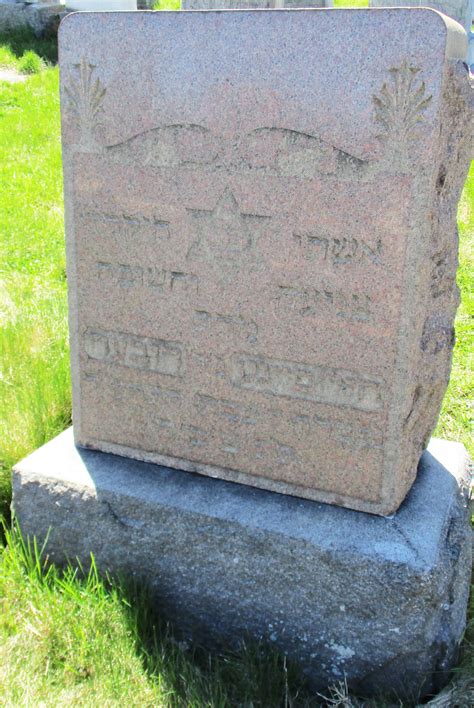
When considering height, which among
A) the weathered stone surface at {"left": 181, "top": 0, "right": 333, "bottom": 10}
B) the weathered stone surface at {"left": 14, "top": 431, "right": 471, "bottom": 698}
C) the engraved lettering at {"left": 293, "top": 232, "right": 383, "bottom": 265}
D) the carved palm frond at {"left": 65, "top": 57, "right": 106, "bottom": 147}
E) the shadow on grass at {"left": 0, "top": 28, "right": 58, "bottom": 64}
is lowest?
the weathered stone surface at {"left": 14, "top": 431, "right": 471, "bottom": 698}

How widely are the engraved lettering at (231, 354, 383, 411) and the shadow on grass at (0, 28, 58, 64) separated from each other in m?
9.66

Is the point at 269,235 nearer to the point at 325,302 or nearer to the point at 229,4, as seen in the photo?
the point at 325,302

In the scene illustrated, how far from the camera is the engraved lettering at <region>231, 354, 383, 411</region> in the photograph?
2.14 metres

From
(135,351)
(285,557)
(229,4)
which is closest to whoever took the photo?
(285,557)

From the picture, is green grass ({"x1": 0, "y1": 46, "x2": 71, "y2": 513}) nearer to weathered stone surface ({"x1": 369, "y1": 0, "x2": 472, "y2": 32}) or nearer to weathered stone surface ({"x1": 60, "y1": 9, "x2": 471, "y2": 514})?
weathered stone surface ({"x1": 60, "y1": 9, "x2": 471, "y2": 514})

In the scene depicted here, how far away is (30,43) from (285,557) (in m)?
11.0

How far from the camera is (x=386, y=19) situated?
1845mm

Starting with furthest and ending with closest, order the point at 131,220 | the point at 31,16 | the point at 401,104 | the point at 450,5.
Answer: the point at 31,16, the point at 450,5, the point at 131,220, the point at 401,104

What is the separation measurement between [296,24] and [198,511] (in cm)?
131

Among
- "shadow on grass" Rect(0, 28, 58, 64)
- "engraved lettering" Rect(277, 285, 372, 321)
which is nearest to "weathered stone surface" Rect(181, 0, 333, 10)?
"engraved lettering" Rect(277, 285, 372, 321)

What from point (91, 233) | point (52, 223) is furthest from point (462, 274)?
point (91, 233)

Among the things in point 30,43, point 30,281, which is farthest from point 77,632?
point 30,43

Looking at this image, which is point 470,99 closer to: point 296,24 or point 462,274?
point 296,24

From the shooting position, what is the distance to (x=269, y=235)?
2.12 m
